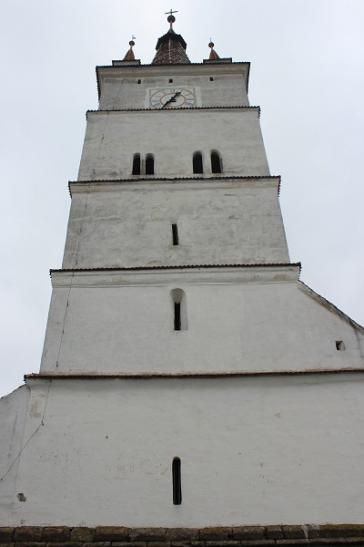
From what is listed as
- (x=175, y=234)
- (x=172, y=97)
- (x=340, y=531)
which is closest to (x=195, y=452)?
(x=340, y=531)

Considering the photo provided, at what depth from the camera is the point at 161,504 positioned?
718cm

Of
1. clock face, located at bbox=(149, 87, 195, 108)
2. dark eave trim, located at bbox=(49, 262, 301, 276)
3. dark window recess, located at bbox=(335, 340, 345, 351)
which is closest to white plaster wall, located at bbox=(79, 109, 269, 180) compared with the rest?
clock face, located at bbox=(149, 87, 195, 108)

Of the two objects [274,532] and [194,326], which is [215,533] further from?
[194,326]

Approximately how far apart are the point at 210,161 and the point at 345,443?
6.59 m

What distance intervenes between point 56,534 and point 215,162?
26.5 ft

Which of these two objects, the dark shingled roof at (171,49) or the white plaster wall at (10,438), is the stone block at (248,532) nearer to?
the white plaster wall at (10,438)

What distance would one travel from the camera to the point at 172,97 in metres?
15.0

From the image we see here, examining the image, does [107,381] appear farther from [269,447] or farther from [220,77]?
[220,77]

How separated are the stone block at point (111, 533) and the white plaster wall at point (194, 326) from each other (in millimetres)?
2436

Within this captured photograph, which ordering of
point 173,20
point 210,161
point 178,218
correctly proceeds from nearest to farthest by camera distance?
point 178,218
point 210,161
point 173,20

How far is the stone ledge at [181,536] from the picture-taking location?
627 centimetres

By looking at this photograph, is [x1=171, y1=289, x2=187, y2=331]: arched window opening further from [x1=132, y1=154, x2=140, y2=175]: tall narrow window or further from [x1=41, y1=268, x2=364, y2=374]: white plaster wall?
[x1=132, y1=154, x2=140, y2=175]: tall narrow window

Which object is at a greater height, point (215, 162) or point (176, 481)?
point (215, 162)

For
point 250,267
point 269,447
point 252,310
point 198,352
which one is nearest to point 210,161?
point 250,267
